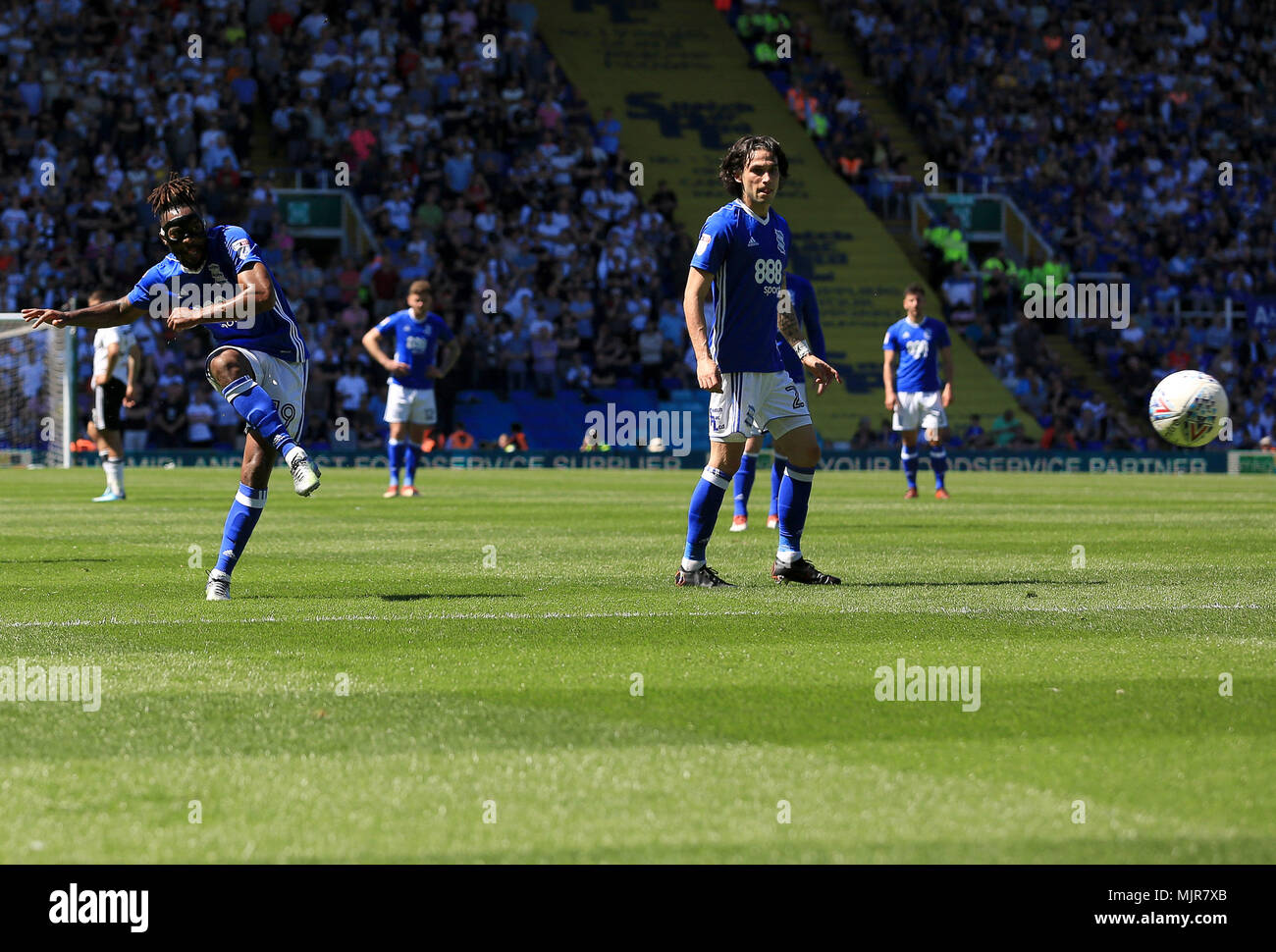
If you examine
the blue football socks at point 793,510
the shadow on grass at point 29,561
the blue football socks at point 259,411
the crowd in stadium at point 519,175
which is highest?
the crowd in stadium at point 519,175

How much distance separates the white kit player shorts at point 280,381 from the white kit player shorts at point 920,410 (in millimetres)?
13479

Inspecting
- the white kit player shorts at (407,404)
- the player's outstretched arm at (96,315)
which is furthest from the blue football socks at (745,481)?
the player's outstretched arm at (96,315)

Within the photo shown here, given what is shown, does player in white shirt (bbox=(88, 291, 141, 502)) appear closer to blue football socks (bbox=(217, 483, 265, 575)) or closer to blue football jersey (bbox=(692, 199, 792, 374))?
blue football socks (bbox=(217, 483, 265, 575))

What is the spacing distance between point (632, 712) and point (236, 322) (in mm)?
4042

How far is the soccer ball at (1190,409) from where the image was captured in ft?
42.1

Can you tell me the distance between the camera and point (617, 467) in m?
32.4

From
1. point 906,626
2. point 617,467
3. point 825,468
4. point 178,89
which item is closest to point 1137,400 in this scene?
point 825,468

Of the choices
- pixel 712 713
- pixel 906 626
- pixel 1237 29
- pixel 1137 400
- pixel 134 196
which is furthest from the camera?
pixel 1237 29

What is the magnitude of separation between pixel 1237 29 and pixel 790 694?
43161mm

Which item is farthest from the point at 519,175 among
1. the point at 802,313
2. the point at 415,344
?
the point at 802,313

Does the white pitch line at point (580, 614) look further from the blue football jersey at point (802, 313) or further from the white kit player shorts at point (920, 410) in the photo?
the white kit player shorts at point (920, 410)

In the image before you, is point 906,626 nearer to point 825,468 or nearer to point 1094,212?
point 825,468

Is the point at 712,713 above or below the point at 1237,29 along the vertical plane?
below

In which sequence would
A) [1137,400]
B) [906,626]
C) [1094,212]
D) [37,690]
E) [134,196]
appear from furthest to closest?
[1094,212] < [1137,400] < [134,196] < [906,626] < [37,690]
